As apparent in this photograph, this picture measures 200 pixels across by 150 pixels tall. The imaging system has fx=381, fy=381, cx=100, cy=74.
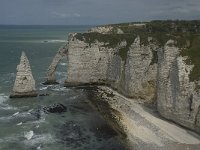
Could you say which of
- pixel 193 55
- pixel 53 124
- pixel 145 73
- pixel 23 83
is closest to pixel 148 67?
pixel 145 73

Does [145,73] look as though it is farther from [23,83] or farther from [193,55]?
[23,83]

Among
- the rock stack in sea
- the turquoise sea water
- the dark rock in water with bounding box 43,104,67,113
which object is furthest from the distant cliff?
the dark rock in water with bounding box 43,104,67,113

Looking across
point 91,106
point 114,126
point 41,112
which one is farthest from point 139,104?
point 41,112

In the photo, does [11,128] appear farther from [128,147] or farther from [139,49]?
[139,49]

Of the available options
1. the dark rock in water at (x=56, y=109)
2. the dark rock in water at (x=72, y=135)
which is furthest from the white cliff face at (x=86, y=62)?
the dark rock in water at (x=72, y=135)

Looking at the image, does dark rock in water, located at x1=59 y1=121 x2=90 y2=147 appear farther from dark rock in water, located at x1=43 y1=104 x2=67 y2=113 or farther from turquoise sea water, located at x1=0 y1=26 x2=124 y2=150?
dark rock in water, located at x1=43 y1=104 x2=67 y2=113

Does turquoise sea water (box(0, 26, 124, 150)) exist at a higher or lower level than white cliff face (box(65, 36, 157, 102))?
lower
